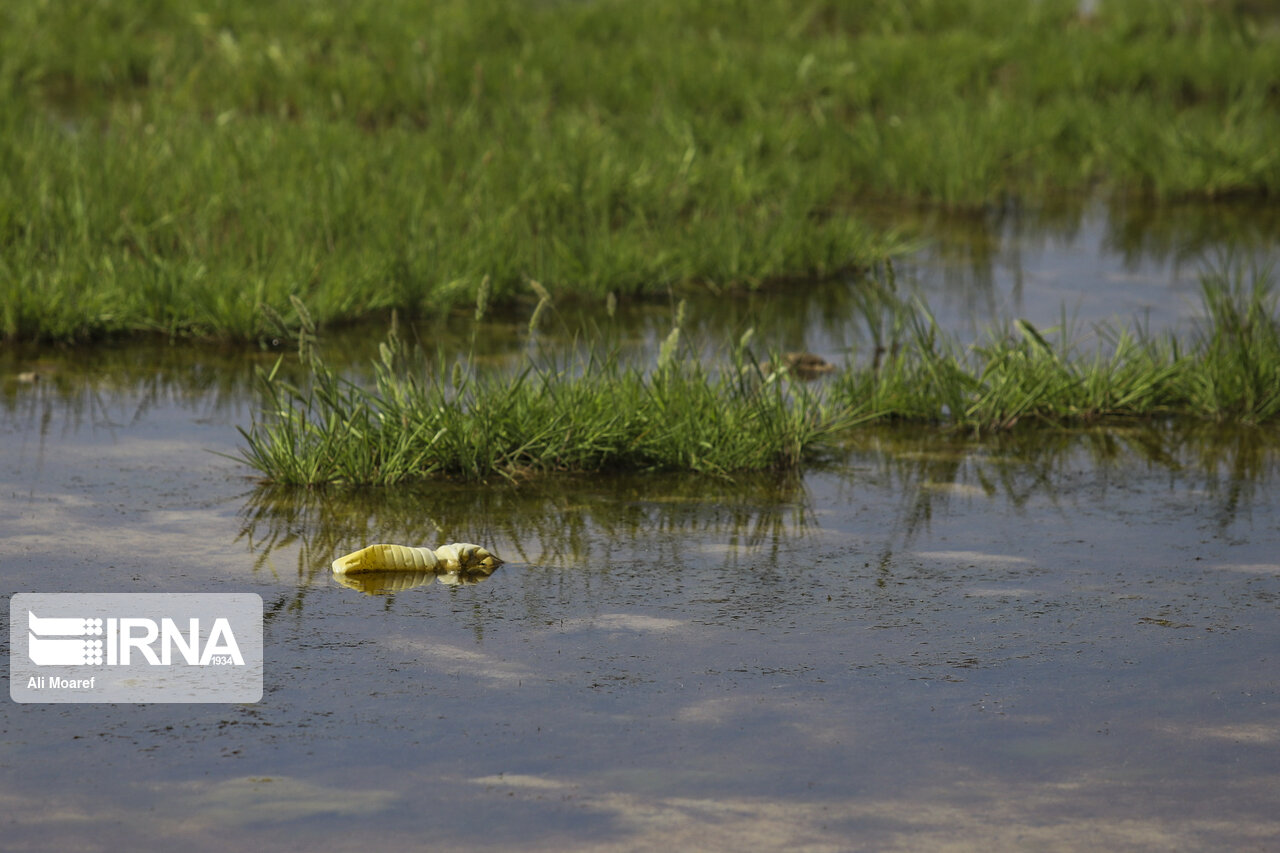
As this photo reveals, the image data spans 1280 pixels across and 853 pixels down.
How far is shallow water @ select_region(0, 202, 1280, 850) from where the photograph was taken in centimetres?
280

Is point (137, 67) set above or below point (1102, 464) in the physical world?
above

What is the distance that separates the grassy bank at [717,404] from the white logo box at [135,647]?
928mm

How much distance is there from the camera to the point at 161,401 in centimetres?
556

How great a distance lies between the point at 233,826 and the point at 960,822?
1.23m

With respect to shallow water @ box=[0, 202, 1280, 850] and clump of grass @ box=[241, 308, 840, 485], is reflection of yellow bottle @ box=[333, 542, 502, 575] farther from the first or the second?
clump of grass @ box=[241, 308, 840, 485]

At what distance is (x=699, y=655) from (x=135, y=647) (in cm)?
120

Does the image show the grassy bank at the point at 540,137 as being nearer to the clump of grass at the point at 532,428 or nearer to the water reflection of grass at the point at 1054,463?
the clump of grass at the point at 532,428

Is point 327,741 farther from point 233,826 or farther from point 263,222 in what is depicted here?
point 263,222

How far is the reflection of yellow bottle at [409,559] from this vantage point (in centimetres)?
392

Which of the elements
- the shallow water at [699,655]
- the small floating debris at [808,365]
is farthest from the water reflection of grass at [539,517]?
the small floating debris at [808,365]

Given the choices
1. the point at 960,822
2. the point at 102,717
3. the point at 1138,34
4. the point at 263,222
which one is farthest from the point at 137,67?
the point at 960,822

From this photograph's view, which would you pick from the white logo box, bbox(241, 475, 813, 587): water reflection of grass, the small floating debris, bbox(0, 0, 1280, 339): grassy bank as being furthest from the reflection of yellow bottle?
bbox(0, 0, 1280, 339): grassy bank

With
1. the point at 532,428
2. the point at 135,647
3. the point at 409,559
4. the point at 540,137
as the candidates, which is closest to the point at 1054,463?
the point at 532,428

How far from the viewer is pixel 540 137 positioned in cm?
855
